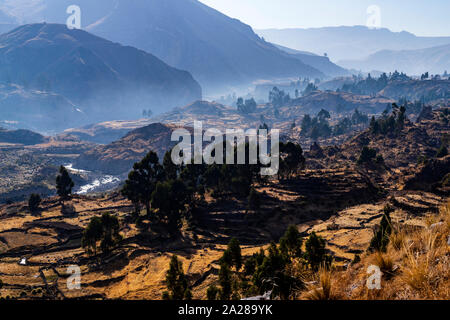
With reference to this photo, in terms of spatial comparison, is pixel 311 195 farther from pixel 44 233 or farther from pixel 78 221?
pixel 44 233

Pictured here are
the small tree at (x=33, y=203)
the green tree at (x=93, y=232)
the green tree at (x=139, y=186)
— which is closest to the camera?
the green tree at (x=93, y=232)

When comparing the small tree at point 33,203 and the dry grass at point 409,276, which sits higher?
the dry grass at point 409,276

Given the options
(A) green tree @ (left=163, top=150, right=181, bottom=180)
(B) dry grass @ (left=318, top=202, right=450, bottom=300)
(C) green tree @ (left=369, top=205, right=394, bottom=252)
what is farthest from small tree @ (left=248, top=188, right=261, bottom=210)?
(B) dry grass @ (left=318, top=202, right=450, bottom=300)

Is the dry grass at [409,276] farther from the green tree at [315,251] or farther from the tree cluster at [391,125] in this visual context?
the tree cluster at [391,125]

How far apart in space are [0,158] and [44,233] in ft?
559

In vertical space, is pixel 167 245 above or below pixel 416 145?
below

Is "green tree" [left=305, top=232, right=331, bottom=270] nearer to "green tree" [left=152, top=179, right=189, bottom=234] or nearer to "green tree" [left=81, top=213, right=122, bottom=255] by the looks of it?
"green tree" [left=152, top=179, right=189, bottom=234]

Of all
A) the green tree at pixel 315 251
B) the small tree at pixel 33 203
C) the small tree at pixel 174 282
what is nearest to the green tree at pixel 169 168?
the small tree at pixel 33 203

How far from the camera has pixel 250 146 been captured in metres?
88.6

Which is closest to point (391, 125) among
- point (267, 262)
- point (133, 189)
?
point (133, 189)

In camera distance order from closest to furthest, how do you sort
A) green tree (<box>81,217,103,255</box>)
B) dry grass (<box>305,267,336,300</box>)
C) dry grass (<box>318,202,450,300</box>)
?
dry grass (<box>318,202,450,300</box>) < dry grass (<box>305,267,336,300</box>) < green tree (<box>81,217,103,255</box>)

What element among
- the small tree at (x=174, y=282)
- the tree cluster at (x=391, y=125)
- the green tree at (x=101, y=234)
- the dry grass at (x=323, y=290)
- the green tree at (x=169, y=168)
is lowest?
the green tree at (x=101, y=234)
